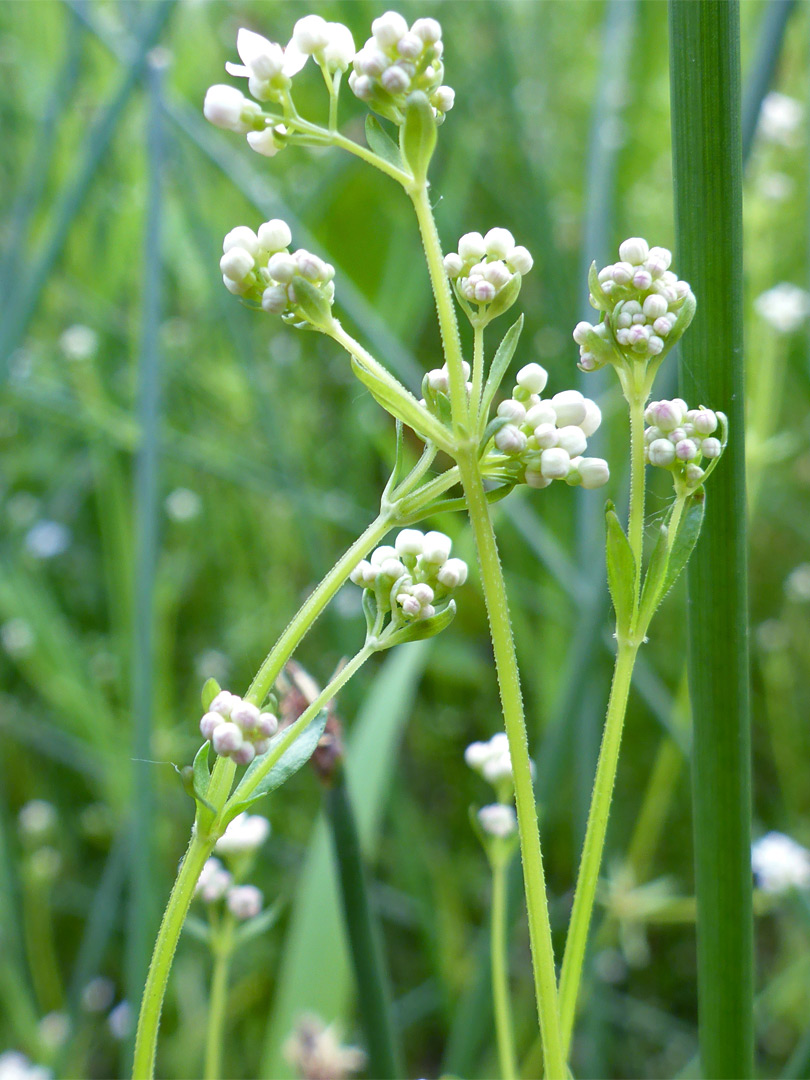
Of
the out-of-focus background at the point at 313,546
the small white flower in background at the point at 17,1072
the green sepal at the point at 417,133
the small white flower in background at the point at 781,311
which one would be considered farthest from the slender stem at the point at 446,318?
the small white flower in background at the point at 781,311

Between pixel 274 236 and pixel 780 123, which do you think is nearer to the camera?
pixel 274 236

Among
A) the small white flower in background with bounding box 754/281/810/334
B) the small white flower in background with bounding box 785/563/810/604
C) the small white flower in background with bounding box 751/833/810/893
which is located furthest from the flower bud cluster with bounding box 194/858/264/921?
the small white flower in background with bounding box 785/563/810/604

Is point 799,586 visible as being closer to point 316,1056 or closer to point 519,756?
point 316,1056

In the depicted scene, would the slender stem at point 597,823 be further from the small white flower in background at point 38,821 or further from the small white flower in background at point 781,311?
the small white flower in background at point 38,821

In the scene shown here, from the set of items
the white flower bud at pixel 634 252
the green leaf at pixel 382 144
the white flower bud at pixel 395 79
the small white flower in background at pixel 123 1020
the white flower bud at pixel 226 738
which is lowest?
the small white flower in background at pixel 123 1020

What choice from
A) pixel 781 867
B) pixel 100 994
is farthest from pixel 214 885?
pixel 100 994

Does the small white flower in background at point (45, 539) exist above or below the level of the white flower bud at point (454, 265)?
below
